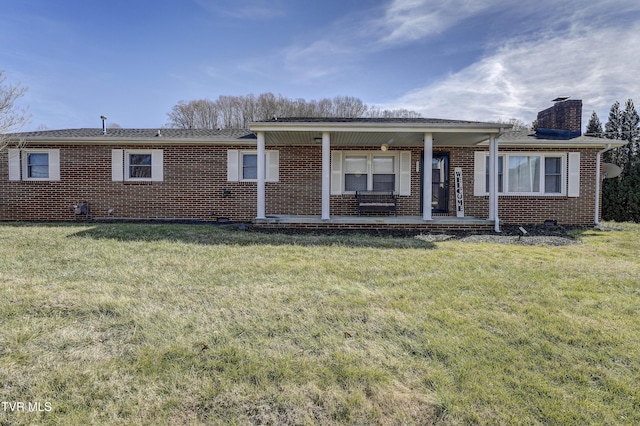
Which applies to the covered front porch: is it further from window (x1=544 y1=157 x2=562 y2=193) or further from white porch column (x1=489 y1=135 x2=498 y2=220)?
window (x1=544 y1=157 x2=562 y2=193)

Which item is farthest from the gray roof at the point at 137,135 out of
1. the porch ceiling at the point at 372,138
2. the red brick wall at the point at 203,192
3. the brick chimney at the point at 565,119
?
the brick chimney at the point at 565,119

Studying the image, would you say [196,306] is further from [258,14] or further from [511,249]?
[258,14]

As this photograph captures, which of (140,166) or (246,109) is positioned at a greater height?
(246,109)

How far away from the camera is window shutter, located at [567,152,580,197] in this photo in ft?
32.5

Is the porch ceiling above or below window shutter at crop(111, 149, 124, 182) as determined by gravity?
above

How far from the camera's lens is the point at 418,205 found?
1039cm

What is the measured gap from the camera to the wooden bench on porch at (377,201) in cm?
991

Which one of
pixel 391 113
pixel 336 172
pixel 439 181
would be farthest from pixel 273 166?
pixel 391 113

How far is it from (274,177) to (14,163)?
8196 mm

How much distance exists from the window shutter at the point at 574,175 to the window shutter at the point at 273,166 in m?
9.32

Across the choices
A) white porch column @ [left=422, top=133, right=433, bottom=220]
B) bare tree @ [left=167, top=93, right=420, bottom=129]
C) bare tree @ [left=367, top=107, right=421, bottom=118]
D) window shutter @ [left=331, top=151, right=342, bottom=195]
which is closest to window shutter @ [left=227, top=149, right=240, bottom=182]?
window shutter @ [left=331, top=151, right=342, bottom=195]

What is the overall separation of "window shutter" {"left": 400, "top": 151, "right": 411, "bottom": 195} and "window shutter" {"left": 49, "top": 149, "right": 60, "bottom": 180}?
36.4 ft

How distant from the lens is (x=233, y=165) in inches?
402

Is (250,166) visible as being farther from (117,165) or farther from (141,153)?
(117,165)
